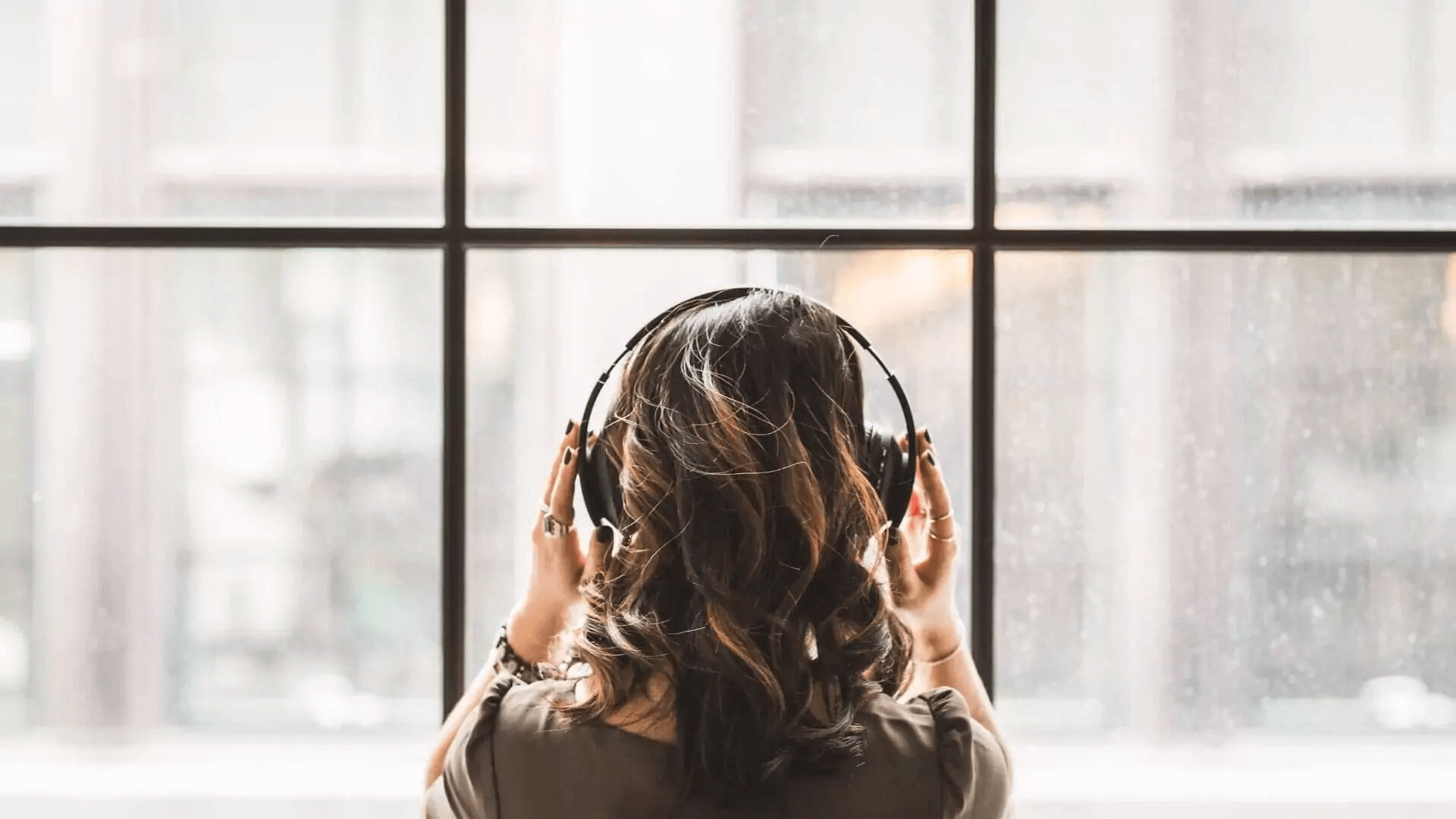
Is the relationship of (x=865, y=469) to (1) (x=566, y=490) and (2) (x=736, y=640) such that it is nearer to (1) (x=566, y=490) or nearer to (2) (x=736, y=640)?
(2) (x=736, y=640)

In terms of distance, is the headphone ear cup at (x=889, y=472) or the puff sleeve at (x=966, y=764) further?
the headphone ear cup at (x=889, y=472)

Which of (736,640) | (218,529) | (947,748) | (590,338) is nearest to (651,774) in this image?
(736,640)

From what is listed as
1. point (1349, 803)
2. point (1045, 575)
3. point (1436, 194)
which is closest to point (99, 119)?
point (1045, 575)

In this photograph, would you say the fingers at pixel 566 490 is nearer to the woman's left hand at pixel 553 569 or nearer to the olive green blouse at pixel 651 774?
the woman's left hand at pixel 553 569

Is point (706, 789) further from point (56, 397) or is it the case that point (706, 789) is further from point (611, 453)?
point (56, 397)

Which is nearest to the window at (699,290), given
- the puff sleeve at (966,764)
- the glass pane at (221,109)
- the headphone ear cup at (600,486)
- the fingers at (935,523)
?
the glass pane at (221,109)

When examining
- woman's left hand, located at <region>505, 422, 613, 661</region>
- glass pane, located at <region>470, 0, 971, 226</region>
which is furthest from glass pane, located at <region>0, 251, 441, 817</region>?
woman's left hand, located at <region>505, 422, 613, 661</region>

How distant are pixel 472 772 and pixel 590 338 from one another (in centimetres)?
63

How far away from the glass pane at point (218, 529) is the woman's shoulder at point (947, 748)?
0.71 meters

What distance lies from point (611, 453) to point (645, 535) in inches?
3.7

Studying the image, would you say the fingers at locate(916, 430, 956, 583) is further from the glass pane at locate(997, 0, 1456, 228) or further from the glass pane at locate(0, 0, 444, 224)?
the glass pane at locate(0, 0, 444, 224)

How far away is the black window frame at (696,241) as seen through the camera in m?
1.29

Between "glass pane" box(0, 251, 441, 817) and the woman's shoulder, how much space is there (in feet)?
2.32

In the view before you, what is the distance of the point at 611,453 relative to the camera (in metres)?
0.90
